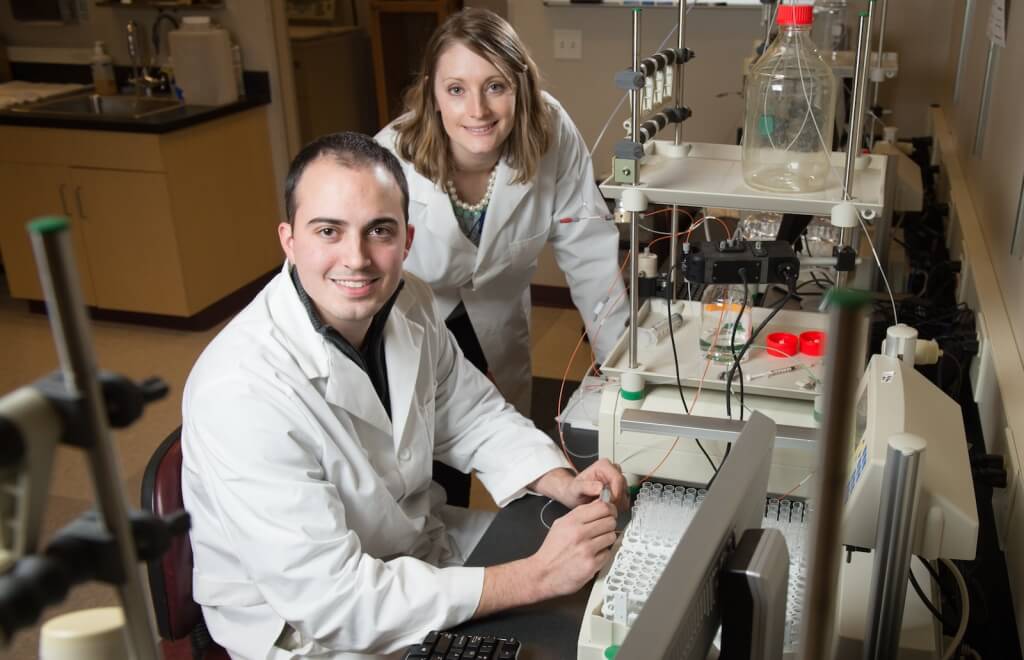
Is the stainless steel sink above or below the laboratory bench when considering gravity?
above

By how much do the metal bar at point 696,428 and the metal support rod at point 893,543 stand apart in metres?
0.29

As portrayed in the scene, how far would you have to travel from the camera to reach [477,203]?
6.47ft

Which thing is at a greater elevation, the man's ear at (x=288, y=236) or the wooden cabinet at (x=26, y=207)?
the man's ear at (x=288, y=236)

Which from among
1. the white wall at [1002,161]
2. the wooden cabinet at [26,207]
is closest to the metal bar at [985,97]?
the white wall at [1002,161]

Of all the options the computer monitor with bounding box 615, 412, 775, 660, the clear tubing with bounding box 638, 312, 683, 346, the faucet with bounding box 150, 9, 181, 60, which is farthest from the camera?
the faucet with bounding box 150, 9, 181, 60

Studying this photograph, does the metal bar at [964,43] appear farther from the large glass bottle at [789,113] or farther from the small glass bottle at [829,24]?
the large glass bottle at [789,113]

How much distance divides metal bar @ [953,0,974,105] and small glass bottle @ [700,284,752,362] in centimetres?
186

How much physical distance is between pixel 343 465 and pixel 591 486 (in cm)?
36

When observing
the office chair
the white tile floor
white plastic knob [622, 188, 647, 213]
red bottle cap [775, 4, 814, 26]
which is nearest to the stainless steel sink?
the white tile floor

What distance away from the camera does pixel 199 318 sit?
3793mm

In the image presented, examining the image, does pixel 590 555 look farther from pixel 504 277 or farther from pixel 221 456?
pixel 504 277

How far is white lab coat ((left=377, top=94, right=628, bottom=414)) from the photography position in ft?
6.30

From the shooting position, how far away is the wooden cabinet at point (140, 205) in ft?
11.6

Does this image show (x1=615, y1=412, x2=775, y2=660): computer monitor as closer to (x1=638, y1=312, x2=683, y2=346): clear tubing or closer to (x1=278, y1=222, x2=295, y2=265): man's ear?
(x1=638, y1=312, x2=683, y2=346): clear tubing
